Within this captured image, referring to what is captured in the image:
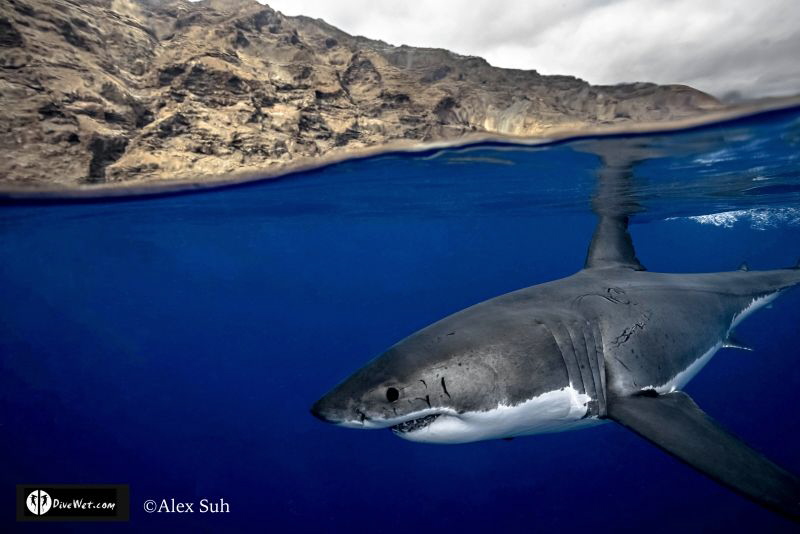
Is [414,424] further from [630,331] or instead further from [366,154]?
[366,154]

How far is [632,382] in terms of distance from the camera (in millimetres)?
3059

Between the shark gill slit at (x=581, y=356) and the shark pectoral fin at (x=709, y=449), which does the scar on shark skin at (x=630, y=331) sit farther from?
the shark pectoral fin at (x=709, y=449)

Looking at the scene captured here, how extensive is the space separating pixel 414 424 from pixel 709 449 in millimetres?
1657

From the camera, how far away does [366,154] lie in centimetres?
963

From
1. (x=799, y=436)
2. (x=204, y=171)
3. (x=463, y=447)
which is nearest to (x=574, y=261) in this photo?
(x=799, y=436)

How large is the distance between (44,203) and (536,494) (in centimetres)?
1562

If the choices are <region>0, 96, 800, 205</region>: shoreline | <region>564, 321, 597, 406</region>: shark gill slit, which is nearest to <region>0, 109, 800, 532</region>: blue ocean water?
<region>0, 96, 800, 205</region>: shoreline

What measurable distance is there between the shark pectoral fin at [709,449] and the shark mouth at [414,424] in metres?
1.26

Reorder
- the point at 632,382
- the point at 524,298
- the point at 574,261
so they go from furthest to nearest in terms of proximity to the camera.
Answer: the point at 574,261 < the point at 524,298 < the point at 632,382

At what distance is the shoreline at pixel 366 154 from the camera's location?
7.62m

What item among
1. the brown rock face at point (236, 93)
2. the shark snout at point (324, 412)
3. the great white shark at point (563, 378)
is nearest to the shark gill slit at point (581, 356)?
the great white shark at point (563, 378)

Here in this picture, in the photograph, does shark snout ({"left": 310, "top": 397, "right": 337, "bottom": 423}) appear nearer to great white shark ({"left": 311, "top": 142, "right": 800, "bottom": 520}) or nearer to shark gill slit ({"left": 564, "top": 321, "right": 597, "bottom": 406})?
great white shark ({"left": 311, "top": 142, "right": 800, "bottom": 520})

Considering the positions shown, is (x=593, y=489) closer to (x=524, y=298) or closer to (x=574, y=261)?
(x=524, y=298)

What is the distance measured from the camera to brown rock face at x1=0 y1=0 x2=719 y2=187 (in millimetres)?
7125
